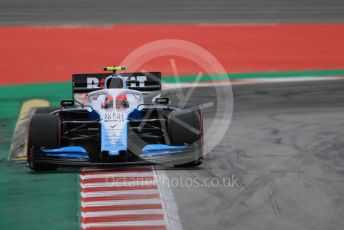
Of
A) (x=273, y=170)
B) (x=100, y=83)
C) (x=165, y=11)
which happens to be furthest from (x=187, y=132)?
(x=165, y=11)

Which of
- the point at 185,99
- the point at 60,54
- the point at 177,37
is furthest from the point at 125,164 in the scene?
the point at 177,37

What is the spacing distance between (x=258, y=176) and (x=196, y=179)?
100cm

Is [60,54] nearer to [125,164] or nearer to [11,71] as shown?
[11,71]

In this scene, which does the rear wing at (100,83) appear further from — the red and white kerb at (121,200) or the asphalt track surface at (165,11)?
the asphalt track surface at (165,11)

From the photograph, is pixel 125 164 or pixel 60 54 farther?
pixel 60 54

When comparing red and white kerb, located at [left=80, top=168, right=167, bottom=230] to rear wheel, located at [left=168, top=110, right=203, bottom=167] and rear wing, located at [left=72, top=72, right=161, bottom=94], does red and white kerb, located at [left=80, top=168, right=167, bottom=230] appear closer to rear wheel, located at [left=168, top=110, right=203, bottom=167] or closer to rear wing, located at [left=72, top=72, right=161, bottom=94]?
rear wheel, located at [left=168, top=110, right=203, bottom=167]

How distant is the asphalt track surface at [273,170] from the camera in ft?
35.7

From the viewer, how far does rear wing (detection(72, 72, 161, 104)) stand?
16266mm

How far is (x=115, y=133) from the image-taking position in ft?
44.7

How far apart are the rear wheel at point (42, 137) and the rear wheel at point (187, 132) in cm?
183

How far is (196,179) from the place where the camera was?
42.8 feet

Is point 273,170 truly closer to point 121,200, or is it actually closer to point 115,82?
point 121,200

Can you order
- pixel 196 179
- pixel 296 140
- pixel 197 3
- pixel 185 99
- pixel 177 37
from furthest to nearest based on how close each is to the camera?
pixel 197 3 → pixel 177 37 → pixel 185 99 → pixel 296 140 → pixel 196 179

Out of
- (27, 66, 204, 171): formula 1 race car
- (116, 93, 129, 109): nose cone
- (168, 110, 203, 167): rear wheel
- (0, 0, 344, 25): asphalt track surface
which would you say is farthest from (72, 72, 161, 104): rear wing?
(0, 0, 344, 25): asphalt track surface
